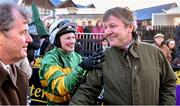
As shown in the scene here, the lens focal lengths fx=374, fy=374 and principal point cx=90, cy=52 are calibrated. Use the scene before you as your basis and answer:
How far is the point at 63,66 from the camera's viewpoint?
3.52 m

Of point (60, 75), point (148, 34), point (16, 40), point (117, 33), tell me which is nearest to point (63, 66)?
point (60, 75)

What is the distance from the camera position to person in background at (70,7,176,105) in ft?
9.71

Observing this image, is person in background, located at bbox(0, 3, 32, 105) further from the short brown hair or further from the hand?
the short brown hair

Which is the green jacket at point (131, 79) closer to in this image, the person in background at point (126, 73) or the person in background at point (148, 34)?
the person in background at point (126, 73)

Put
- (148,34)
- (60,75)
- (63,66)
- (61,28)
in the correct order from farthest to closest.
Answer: (148,34) < (61,28) < (63,66) < (60,75)

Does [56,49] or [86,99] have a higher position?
[56,49]

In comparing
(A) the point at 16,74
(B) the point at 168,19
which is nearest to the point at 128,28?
(A) the point at 16,74

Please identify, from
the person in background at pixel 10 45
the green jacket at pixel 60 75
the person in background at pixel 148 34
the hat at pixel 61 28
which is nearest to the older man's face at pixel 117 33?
the green jacket at pixel 60 75

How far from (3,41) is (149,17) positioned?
25636 mm

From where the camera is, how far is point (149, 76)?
3.02 meters

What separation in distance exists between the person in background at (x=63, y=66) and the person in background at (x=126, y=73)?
0.28ft

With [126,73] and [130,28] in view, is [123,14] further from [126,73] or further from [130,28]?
[126,73]

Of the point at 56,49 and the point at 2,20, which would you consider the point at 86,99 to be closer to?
the point at 56,49

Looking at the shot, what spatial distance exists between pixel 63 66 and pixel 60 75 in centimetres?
21
